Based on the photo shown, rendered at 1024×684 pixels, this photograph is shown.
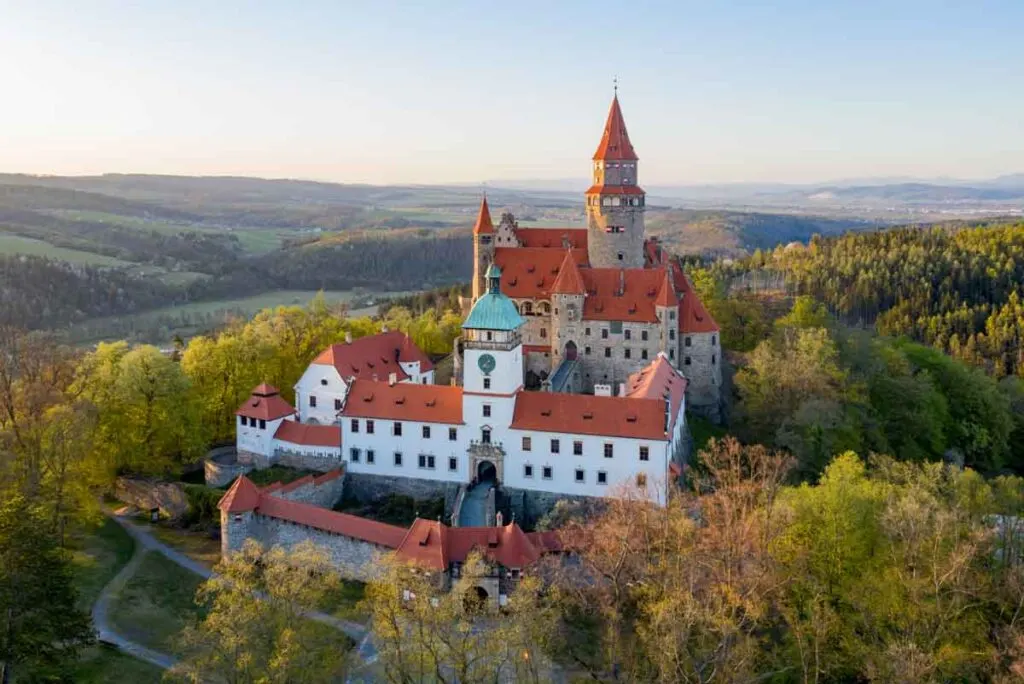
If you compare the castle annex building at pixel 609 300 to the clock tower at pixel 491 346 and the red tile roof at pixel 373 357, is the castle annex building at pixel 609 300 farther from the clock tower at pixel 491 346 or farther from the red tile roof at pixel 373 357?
the red tile roof at pixel 373 357

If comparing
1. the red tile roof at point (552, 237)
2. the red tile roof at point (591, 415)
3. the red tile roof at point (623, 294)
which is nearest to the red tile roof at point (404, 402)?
the red tile roof at point (591, 415)

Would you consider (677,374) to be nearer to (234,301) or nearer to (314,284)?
(234,301)

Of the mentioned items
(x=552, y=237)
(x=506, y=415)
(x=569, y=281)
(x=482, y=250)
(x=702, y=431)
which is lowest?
(x=702, y=431)

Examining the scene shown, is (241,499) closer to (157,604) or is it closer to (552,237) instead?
(157,604)

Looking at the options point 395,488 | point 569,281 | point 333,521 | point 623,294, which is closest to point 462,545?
point 333,521

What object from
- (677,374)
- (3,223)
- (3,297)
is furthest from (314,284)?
(677,374)

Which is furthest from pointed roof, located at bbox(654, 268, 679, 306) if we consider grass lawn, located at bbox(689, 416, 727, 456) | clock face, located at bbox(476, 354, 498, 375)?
clock face, located at bbox(476, 354, 498, 375)
